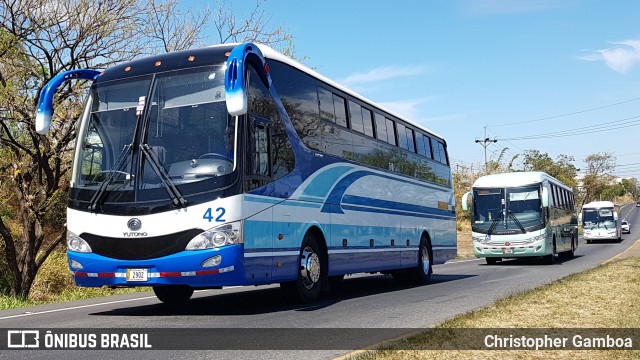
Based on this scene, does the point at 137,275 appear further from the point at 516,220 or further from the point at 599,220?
the point at 599,220

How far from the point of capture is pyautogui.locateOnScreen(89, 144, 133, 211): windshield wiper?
959cm

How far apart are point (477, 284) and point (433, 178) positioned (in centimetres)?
398

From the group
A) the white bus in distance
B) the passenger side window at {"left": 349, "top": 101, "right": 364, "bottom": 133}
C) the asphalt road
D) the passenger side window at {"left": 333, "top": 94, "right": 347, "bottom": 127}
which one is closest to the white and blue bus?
the asphalt road

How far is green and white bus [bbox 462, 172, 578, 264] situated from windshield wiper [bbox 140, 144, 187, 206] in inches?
696

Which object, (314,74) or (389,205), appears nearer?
(314,74)

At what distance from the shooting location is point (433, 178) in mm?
19172

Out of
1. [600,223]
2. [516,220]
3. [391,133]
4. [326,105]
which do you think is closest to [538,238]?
[516,220]

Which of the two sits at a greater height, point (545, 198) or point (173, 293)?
point (545, 198)

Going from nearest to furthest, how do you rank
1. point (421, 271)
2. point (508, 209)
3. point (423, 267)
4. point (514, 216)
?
1. point (421, 271)
2. point (423, 267)
3. point (514, 216)
4. point (508, 209)

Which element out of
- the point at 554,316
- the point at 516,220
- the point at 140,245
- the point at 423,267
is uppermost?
the point at 516,220

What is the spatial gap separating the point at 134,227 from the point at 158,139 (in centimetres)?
123

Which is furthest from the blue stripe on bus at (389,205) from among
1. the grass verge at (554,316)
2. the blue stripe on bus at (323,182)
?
the grass verge at (554,316)

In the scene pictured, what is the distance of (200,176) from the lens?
927cm

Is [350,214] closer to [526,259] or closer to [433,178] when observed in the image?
[433,178]
